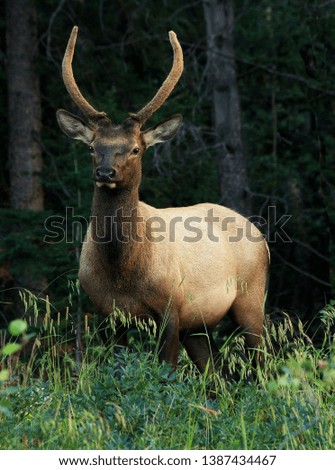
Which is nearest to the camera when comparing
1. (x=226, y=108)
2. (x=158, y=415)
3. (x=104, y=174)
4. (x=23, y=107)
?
(x=158, y=415)

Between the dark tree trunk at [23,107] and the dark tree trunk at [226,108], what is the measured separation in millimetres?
3024

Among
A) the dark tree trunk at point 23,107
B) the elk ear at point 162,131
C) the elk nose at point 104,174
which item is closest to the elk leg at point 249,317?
the elk ear at point 162,131

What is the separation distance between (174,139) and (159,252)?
6.20 meters

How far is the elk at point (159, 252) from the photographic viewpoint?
6.86m

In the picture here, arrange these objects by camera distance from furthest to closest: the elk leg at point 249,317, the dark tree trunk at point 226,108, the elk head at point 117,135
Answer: the dark tree trunk at point 226,108 < the elk leg at point 249,317 < the elk head at point 117,135

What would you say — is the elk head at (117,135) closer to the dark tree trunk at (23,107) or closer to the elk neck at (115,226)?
the elk neck at (115,226)

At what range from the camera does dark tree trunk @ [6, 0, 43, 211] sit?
12781 mm

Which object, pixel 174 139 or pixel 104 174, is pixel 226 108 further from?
pixel 104 174

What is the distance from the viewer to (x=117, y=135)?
7035mm

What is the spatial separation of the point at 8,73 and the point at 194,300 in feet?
22.2

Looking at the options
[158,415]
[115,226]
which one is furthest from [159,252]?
[158,415]

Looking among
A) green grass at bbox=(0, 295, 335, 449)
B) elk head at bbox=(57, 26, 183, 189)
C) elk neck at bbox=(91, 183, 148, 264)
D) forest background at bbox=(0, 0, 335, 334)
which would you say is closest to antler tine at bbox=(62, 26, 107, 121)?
elk head at bbox=(57, 26, 183, 189)
